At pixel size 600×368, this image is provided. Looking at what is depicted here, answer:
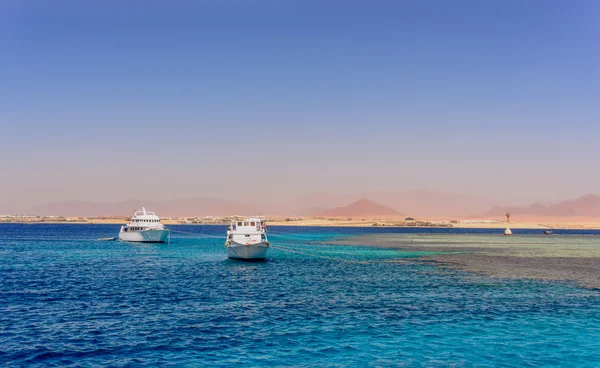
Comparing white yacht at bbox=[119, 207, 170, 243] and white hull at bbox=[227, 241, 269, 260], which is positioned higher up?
white yacht at bbox=[119, 207, 170, 243]

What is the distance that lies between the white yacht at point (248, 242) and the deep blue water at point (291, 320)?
585 inches

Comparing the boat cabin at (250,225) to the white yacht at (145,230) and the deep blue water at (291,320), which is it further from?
the white yacht at (145,230)

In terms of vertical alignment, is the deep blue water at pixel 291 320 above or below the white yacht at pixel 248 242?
below

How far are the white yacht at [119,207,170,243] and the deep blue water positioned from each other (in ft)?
196

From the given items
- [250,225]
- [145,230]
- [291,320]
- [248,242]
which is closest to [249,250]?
[248,242]

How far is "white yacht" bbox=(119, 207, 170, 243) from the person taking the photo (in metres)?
118

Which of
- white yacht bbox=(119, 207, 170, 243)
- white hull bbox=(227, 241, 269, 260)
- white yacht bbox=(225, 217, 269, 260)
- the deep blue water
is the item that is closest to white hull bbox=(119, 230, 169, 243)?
white yacht bbox=(119, 207, 170, 243)

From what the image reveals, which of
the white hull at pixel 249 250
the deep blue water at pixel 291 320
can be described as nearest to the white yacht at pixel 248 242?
the white hull at pixel 249 250

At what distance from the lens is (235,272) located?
61.5 metres

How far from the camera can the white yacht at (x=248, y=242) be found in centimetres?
7350

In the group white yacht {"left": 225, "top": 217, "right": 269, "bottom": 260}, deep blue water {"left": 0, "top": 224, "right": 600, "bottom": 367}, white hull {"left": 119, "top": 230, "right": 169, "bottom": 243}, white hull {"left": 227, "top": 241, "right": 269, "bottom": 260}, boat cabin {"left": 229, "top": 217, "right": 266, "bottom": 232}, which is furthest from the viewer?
white hull {"left": 119, "top": 230, "right": 169, "bottom": 243}

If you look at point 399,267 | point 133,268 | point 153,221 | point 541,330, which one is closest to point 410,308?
point 541,330

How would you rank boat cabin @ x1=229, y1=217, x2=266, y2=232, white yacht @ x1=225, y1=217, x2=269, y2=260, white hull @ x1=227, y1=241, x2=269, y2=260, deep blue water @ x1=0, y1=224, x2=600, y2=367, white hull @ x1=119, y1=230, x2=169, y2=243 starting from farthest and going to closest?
1. white hull @ x1=119, y1=230, x2=169, y2=243
2. boat cabin @ x1=229, y1=217, x2=266, y2=232
3. white yacht @ x1=225, y1=217, x2=269, y2=260
4. white hull @ x1=227, y1=241, x2=269, y2=260
5. deep blue water @ x1=0, y1=224, x2=600, y2=367

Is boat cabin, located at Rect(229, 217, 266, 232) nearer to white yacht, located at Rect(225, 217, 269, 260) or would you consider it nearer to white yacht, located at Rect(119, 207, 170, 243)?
white yacht, located at Rect(225, 217, 269, 260)
